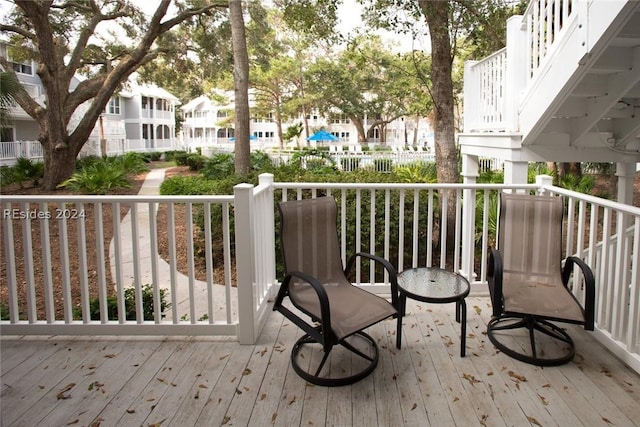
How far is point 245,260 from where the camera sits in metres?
3.01

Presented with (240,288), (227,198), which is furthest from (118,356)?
(227,198)

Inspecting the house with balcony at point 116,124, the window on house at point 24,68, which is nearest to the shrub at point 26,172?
the house with balcony at point 116,124

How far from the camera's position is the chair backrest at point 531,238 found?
3178 millimetres

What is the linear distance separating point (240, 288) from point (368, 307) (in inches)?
33.7

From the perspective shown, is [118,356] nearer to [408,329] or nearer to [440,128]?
[408,329]

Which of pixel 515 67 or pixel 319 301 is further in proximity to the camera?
pixel 515 67

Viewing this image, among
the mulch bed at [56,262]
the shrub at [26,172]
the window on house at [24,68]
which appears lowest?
the mulch bed at [56,262]

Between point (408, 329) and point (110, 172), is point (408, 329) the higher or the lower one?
the lower one

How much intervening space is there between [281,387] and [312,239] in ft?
3.17

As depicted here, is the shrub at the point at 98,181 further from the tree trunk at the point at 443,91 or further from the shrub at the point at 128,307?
the tree trunk at the point at 443,91

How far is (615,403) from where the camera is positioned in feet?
7.74

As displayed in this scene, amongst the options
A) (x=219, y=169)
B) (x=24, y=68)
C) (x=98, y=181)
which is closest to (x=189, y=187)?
(x=98, y=181)

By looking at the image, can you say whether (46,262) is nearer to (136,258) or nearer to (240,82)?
(136,258)

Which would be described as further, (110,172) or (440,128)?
(110,172)
